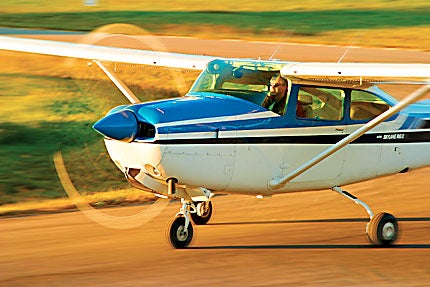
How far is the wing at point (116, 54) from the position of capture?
13.2 m

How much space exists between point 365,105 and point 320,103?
723 mm

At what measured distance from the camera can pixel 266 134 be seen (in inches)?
451

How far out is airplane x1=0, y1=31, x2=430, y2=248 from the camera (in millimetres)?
10789

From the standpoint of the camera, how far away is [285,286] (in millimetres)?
10078

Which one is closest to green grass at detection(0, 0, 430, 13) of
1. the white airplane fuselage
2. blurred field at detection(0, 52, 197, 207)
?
blurred field at detection(0, 52, 197, 207)

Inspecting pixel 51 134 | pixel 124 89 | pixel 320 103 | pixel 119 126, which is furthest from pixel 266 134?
pixel 51 134

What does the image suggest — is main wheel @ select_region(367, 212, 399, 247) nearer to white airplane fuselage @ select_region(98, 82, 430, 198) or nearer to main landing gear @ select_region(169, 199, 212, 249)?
white airplane fuselage @ select_region(98, 82, 430, 198)

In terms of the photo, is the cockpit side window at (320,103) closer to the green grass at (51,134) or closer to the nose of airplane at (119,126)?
the nose of airplane at (119,126)

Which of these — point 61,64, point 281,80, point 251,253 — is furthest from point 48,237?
point 61,64

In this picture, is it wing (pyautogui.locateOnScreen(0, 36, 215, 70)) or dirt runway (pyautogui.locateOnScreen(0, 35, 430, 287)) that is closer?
dirt runway (pyautogui.locateOnScreen(0, 35, 430, 287))

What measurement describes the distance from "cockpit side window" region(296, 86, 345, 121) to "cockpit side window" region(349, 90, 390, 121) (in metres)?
0.20

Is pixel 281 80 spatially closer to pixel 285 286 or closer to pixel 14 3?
pixel 285 286

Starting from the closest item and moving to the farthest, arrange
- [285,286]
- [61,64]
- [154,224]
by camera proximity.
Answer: [285,286] → [154,224] → [61,64]

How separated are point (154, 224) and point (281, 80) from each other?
2923mm
